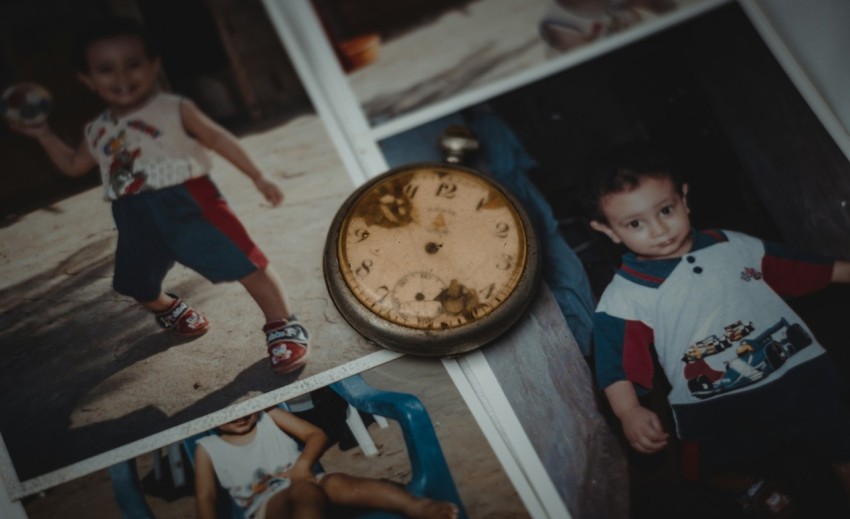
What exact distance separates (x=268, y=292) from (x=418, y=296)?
0.31 metres

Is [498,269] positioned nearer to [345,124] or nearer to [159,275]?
[345,124]

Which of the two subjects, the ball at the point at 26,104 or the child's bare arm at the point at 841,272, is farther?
the ball at the point at 26,104

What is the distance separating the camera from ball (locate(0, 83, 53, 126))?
Answer: 46.0 inches

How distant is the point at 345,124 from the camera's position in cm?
119

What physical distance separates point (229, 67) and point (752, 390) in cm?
123

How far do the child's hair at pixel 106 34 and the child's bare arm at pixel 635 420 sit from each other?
1159 millimetres

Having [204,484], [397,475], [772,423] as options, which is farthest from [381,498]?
[772,423]

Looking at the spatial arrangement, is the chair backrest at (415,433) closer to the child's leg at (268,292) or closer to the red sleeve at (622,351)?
the child's leg at (268,292)

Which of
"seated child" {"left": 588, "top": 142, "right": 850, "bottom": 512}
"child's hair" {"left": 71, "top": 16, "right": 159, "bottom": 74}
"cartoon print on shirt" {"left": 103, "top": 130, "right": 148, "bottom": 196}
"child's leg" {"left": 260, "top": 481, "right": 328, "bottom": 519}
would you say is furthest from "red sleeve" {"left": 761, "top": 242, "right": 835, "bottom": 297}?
"child's hair" {"left": 71, "top": 16, "right": 159, "bottom": 74}

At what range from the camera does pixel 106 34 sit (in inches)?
47.0

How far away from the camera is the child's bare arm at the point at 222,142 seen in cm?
113

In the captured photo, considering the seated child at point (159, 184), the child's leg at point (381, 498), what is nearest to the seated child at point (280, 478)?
the child's leg at point (381, 498)

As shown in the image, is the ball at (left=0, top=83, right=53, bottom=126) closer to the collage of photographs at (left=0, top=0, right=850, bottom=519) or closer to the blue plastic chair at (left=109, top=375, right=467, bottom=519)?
the collage of photographs at (left=0, top=0, right=850, bottom=519)

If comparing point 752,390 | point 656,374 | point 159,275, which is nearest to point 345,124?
point 159,275
